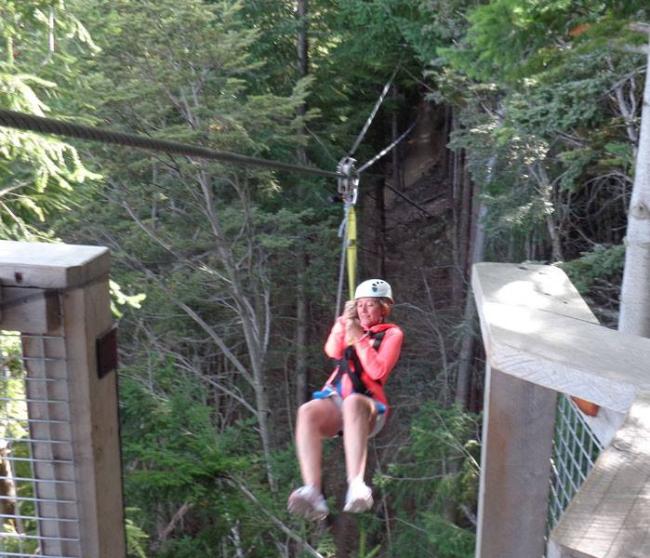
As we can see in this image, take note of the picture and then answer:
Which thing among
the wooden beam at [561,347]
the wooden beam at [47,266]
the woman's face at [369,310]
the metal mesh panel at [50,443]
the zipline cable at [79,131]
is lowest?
the woman's face at [369,310]

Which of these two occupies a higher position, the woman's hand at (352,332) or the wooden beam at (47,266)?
the wooden beam at (47,266)

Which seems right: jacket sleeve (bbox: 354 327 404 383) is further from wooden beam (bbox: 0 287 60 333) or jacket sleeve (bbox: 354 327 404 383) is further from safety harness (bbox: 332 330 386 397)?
wooden beam (bbox: 0 287 60 333)

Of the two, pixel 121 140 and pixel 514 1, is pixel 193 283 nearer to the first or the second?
pixel 514 1

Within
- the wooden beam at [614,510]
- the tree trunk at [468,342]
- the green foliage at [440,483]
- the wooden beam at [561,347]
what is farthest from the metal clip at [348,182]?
the tree trunk at [468,342]

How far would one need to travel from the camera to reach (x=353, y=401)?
3.73 m

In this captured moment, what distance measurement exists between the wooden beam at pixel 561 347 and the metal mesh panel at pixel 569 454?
0.23 m

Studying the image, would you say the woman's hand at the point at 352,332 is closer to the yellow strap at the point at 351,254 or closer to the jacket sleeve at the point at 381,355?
the jacket sleeve at the point at 381,355

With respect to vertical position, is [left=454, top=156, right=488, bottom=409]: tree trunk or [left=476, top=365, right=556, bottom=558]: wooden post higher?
[left=476, top=365, right=556, bottom=558]: wooden post

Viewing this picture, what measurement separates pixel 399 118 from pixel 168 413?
38.6ft

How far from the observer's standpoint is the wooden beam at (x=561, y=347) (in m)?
1.26

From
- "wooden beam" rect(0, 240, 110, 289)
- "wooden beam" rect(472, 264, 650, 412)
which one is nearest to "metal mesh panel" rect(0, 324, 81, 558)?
"wooden beam" rect(0, 240, 110, 289)

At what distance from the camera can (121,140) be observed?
1.55m

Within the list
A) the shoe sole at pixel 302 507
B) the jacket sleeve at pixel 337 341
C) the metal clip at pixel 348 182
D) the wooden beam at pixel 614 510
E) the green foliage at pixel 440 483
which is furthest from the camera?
the green foliage at pixel 440 483

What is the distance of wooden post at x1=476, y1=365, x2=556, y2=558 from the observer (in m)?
1.79
